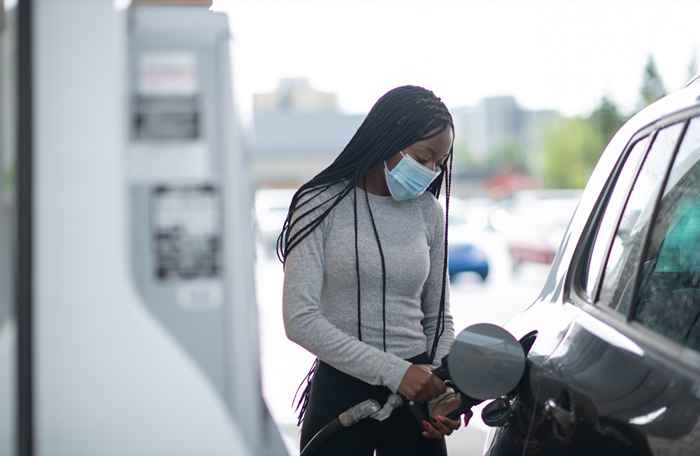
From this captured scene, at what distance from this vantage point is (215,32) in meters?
1.96

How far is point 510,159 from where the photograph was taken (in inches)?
4055

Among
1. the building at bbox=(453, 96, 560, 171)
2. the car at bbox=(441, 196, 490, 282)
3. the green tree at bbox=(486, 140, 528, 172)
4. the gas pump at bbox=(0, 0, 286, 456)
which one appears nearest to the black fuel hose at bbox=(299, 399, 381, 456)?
the gas pump at bbox=(0, 0, 286, 456)

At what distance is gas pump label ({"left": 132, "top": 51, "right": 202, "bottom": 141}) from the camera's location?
1931mm

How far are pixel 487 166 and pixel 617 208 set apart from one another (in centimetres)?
10242

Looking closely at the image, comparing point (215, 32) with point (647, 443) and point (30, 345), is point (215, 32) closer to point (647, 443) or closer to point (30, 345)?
point (30, 345)

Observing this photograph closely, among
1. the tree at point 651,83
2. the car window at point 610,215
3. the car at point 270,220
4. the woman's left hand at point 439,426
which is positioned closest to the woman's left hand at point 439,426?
the woman's left hand at point 439,426

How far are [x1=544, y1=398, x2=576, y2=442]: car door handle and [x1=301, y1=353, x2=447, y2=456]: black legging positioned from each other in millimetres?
519

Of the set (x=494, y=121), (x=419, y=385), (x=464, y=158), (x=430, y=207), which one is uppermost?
(x=494, y=121)

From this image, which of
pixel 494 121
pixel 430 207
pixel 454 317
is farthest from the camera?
pixel 494 121

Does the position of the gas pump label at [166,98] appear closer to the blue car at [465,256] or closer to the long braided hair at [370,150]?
the long braided hair at [370,150]

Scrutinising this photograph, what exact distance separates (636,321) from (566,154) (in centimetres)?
6762

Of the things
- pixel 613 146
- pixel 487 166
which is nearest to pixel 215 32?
pixel 613 146

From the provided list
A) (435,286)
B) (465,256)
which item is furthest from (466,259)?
(435,286)

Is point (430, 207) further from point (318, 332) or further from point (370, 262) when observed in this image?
point (318, 332)
